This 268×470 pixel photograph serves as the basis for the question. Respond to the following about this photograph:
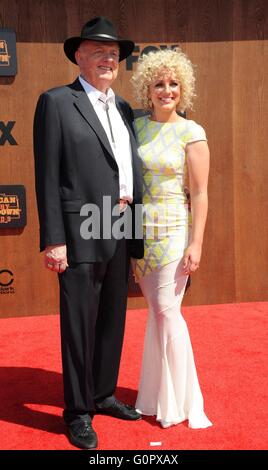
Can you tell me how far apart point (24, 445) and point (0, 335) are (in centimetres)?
167

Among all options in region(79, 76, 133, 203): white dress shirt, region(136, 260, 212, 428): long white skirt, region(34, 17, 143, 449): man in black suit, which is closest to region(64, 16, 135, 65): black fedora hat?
region(34, 17, 143, 449): man in black suit

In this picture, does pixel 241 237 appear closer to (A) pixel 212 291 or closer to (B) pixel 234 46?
(A) pixel 212 291

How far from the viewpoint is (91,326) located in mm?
2559

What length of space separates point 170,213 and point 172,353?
0.65 metres

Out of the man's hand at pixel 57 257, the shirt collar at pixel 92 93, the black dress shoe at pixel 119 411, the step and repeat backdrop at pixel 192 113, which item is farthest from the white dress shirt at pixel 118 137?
the step and repeat backdrop at pixel 192 113

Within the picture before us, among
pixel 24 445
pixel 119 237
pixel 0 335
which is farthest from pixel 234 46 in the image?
pixel 24 445

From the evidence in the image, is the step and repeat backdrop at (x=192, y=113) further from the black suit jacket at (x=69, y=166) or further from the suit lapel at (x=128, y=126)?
the black suit jacket at (x=69, y=166)

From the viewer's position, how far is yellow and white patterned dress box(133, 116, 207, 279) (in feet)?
8.25

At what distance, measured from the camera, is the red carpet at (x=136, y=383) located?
8.20 ft

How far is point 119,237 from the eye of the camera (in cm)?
258

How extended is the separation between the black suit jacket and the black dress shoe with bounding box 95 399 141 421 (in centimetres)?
77

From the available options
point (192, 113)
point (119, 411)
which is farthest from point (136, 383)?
point (192, 113)

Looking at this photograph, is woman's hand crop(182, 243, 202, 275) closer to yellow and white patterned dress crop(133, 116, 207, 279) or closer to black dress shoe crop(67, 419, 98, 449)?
yellow and white patterned dress crop(133, 116, 207, 279)

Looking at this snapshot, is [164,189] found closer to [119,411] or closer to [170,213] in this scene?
[170,213]
